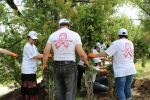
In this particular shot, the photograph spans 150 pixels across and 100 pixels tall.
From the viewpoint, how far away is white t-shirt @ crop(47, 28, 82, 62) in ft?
14.0

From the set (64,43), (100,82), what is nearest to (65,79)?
(64,43)

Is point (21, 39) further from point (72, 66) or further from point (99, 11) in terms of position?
point (72, 66)

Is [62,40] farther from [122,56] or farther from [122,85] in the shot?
[122,85]

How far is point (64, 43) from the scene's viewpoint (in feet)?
14.0

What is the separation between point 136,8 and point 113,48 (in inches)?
170

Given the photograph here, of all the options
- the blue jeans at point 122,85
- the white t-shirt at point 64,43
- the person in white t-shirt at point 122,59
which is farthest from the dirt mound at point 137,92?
the white t-shirt at point 64,43

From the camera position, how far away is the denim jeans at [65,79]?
4.34 meters

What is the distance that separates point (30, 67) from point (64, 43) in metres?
1.44

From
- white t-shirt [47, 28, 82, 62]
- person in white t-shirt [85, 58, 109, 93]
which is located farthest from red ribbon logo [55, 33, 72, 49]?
person in white t-shirt [85, 58, 109, 93]

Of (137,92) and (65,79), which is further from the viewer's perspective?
(137,92)

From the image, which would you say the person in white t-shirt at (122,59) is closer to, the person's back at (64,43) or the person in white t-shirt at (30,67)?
the person's back at (64,43)

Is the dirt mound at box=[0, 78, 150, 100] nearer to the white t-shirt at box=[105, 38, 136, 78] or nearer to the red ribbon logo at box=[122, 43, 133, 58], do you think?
the white t-shirt at box=[105, 38, 136, 78]

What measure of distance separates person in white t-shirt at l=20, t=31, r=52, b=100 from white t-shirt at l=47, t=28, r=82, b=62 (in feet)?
3.44

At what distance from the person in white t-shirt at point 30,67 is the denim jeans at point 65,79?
38.8 inches
